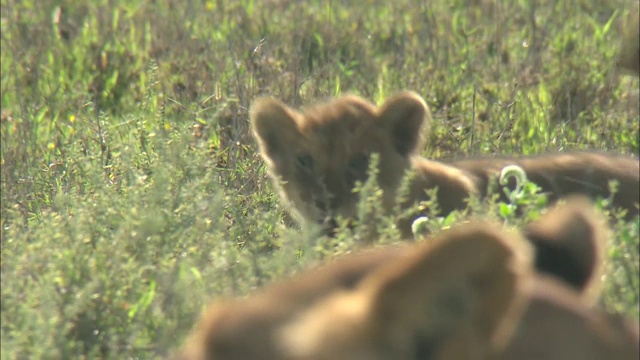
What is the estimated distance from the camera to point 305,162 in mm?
6203

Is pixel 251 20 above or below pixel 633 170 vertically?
below

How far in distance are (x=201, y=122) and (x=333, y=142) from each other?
0.88 m

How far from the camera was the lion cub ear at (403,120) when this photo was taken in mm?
6270

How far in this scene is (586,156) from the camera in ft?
20.2

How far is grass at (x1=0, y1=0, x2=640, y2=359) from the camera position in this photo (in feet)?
12.6

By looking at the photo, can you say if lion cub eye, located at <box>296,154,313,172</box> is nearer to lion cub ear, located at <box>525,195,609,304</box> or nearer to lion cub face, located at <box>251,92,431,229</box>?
lion cub face, located at <box>251,92,431,229</box>

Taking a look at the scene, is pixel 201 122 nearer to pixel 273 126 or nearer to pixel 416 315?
pixel 273 126

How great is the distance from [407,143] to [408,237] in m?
0.76

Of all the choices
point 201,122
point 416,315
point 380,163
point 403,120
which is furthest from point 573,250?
point 201,122

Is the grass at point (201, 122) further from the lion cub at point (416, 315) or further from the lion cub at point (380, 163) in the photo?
the lion cub at point (416, 315)

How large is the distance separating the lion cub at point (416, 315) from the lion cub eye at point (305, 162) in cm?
408

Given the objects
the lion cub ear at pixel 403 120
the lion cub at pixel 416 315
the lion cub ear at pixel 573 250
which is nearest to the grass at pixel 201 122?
the lion cub ear at pixel 403 120

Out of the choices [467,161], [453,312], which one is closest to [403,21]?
[467,161]

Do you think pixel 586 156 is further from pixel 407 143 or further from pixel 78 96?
pixel 78 96
